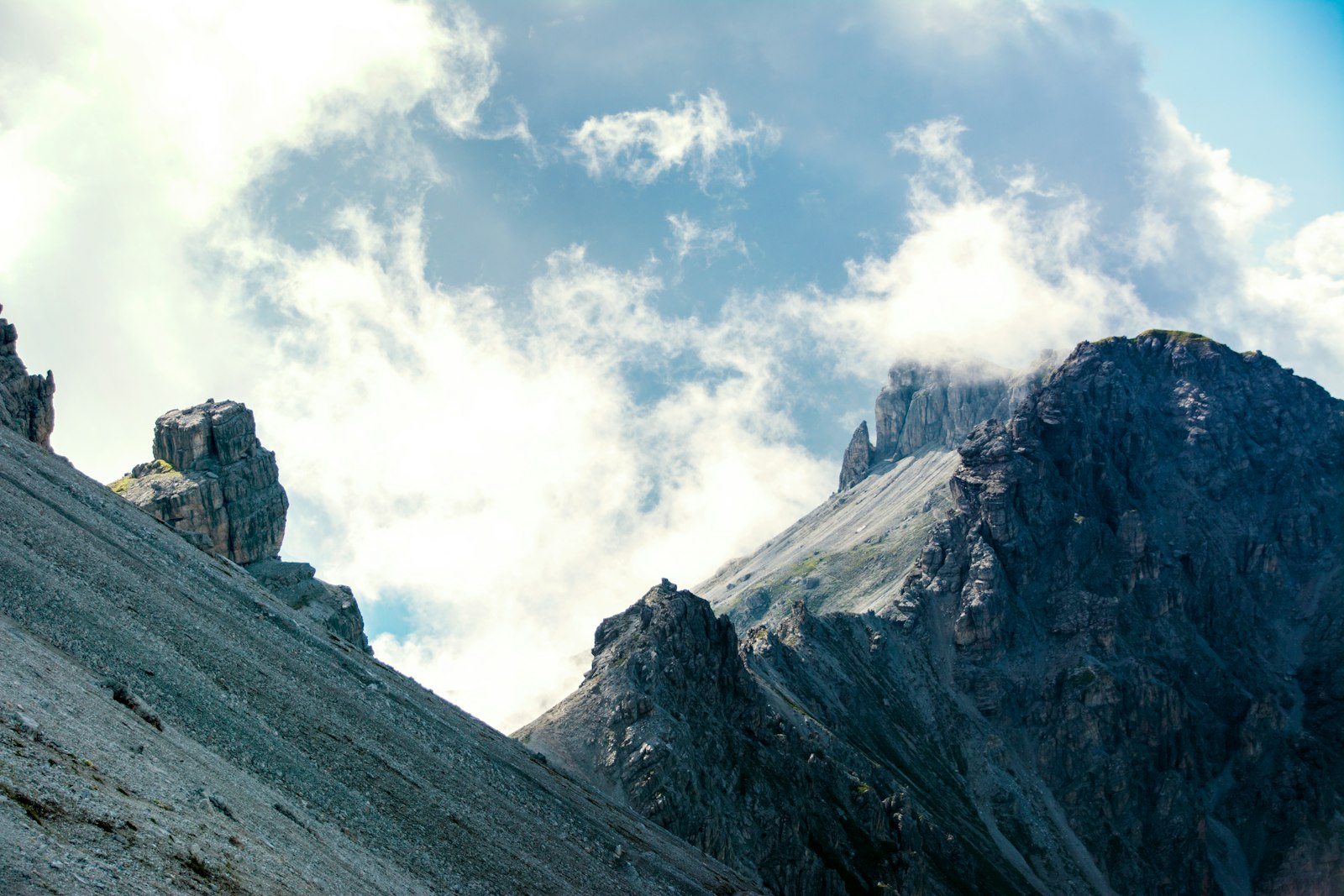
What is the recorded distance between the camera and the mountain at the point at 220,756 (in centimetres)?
3275

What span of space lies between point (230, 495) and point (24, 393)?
45.9 m

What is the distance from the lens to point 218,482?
158 metres

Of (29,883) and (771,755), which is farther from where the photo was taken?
(771,755)

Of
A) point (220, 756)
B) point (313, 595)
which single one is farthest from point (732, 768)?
point (220, 756)

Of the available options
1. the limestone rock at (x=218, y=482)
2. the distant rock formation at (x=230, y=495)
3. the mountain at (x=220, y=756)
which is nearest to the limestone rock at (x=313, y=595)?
the distant rock formation at (x=230, y=495)

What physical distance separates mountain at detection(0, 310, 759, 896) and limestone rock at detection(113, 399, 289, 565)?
225 ft

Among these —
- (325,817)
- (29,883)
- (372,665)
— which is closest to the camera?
(29,883)

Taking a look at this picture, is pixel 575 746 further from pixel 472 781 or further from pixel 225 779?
pixel 225 779

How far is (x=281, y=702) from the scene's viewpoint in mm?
59062

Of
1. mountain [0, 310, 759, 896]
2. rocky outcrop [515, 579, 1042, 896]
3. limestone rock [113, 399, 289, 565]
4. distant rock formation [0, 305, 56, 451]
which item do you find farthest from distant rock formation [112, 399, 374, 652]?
mountain [0, 310, 759, 896]

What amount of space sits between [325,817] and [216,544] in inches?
4615

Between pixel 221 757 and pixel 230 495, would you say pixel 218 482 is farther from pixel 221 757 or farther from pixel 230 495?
pixel 221 757

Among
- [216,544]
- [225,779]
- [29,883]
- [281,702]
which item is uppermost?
[216,544]

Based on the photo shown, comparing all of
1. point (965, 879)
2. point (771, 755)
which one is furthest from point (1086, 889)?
point (771, 755)
